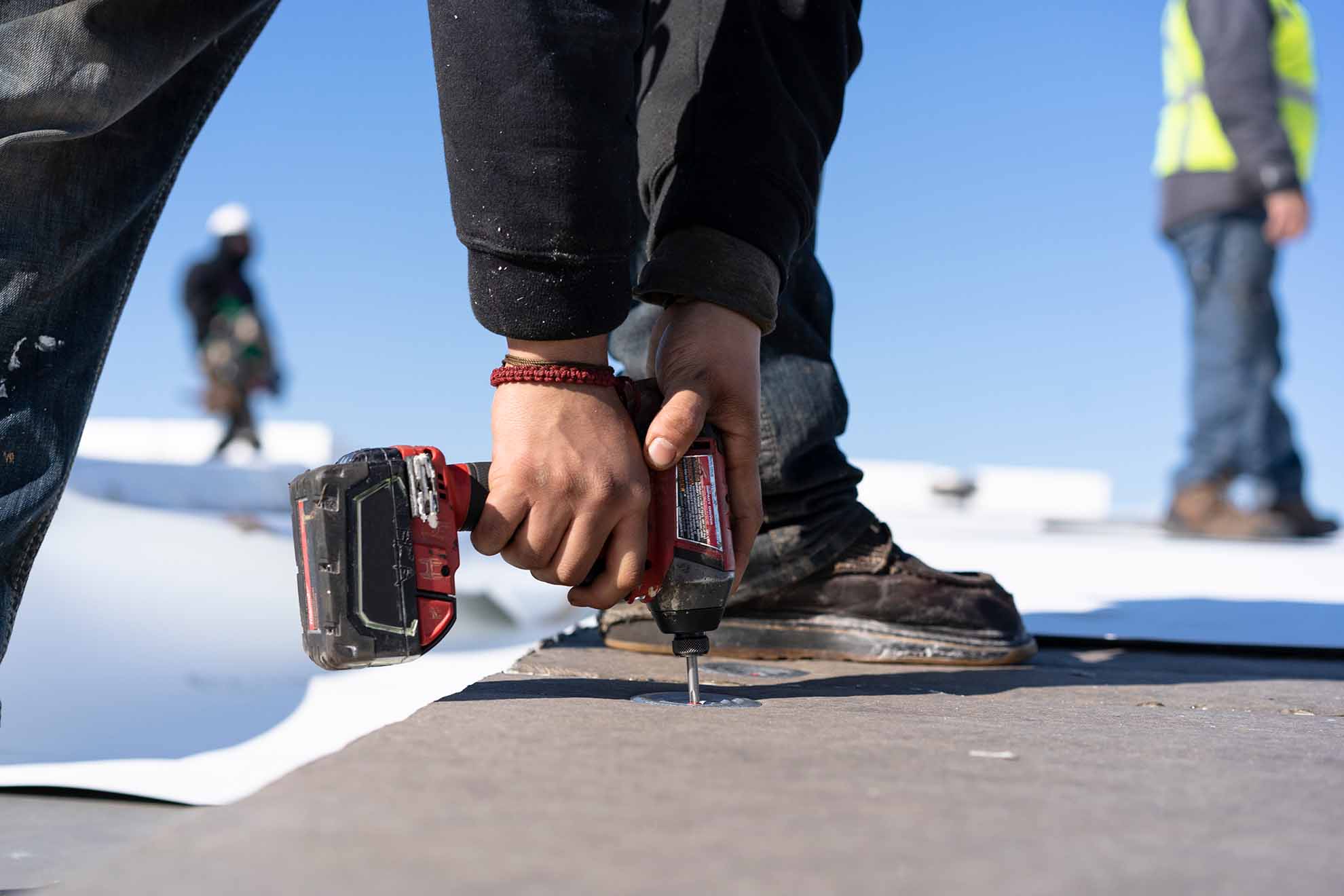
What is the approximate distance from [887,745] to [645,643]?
878mm

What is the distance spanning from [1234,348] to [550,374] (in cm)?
415

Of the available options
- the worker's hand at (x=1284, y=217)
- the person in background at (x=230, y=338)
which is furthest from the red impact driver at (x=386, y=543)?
the person in background at (x=230, y=338)

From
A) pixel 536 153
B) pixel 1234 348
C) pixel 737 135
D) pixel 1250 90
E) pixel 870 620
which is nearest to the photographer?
pixel 536 153

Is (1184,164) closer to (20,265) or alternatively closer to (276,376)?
(20,265)

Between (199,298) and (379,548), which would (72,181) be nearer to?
(379,548)

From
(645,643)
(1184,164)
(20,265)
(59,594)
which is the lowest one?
(645,643)

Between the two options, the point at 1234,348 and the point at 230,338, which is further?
the point at 230,338

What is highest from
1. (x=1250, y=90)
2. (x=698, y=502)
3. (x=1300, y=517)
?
(x=1250, y=90)

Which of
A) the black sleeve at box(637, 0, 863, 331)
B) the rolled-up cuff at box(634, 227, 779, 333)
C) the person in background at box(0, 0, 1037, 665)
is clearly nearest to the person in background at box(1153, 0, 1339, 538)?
the person in background at box(0, 0, 1037, 665)

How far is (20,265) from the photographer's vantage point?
50.1 inches

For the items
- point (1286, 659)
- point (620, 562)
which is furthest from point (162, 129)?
point (1286, 659)

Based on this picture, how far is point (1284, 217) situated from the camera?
4434 mm

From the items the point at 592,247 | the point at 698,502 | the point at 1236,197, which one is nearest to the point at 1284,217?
→ the point at 1236,197

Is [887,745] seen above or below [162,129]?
below
